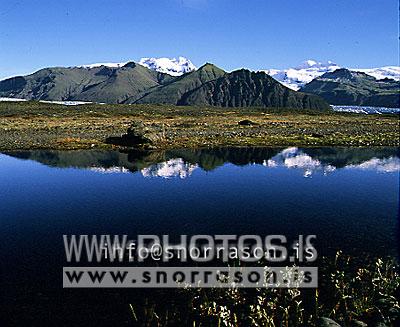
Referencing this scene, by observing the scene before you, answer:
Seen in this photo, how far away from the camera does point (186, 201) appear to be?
4216cm

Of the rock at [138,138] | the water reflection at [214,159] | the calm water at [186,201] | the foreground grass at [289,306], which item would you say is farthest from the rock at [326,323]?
the rock at [138,138]

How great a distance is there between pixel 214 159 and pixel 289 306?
5271 cm

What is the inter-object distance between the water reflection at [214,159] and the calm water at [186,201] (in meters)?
0.30

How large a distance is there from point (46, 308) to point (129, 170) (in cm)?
4114

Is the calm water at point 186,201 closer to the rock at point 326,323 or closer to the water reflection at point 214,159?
the water reflection at point 214,159

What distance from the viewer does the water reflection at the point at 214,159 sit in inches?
2473

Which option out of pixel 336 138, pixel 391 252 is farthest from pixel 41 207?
pixel 336 138

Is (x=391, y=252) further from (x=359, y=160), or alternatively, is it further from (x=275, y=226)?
(x=359, y=160)

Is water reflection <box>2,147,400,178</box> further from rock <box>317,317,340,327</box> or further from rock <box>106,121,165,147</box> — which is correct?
rock <box>317,317,340,327</box>

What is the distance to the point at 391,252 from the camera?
28.2 m

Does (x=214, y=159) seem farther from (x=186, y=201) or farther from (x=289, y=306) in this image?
(x=289, y=306)

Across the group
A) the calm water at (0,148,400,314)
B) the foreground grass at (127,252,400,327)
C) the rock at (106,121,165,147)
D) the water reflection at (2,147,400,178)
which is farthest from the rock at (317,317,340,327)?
the rock at (106,121,165,147)

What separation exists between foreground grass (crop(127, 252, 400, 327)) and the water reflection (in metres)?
34.9

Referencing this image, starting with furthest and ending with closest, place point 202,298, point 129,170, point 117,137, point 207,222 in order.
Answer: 1. point 117,137
2. point 129,170
3. point 207,222
4. point 202,298
